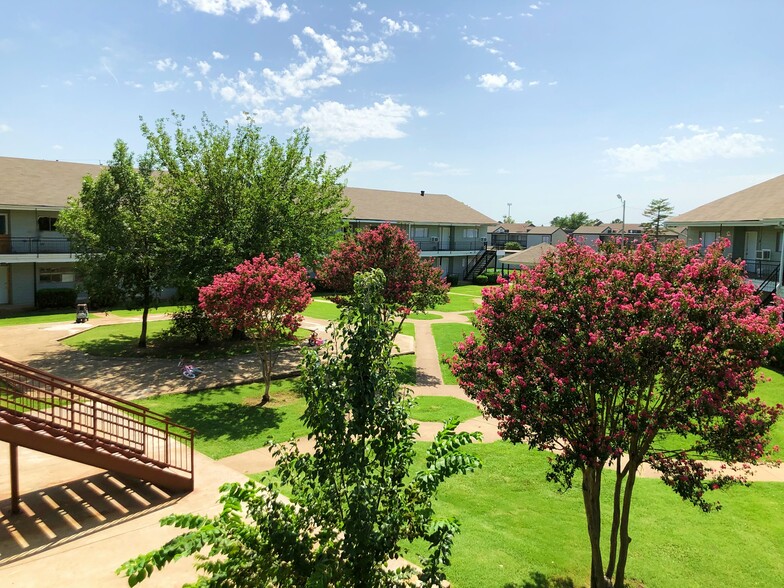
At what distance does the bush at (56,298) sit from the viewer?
32438 millimetres

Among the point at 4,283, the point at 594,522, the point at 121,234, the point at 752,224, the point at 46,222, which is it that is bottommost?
the point at 594,522

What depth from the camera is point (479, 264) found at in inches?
2283

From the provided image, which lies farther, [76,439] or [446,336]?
[446,336]

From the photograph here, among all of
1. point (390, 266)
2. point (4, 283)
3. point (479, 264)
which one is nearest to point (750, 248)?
point (390, 266)

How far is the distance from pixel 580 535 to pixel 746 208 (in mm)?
25826

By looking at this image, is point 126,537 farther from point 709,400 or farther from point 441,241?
point 441,241

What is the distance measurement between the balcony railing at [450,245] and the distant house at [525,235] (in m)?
34.7

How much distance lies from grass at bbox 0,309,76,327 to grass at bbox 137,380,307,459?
16140mm

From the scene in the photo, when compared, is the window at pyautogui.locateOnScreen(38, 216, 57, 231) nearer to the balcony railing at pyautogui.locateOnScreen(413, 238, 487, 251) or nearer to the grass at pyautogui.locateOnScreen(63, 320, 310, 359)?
the grass at pyautogui.locateOnScreen(63, 320, 310, 359)

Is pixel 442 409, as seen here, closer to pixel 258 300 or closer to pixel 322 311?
pixel 258 300

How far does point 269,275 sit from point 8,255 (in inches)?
885

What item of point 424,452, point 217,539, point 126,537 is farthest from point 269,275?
point 217,539

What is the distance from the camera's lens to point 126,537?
9258 millimetres

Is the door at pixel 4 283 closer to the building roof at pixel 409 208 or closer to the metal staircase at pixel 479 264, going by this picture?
the building roof at pixel 409 208
